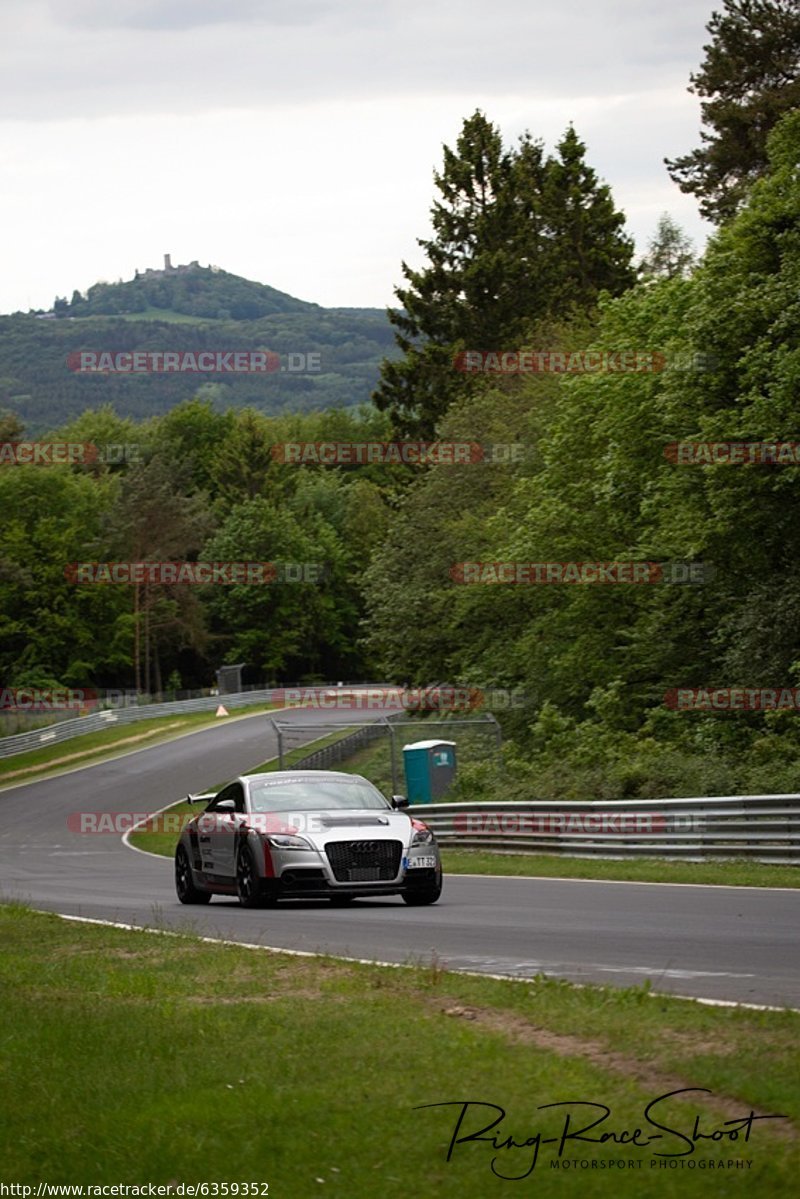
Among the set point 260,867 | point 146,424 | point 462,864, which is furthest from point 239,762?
point 146,424

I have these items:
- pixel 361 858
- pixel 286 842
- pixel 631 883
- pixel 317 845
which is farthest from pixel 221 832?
pixel 631 883

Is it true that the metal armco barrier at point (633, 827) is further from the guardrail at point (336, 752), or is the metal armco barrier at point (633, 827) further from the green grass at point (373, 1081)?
the guardrail at point (336, 752)

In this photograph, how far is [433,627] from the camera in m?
55.8

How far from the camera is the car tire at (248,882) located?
1752 centimetres

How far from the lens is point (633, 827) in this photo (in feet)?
82.0

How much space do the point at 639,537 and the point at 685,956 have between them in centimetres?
3016

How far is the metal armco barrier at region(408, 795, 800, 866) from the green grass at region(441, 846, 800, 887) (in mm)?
229

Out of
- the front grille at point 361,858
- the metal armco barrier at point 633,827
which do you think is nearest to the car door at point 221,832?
the front grille at point 361,858

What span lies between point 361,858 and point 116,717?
7240 centimetres

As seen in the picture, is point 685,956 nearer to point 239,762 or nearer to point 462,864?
point 462,864

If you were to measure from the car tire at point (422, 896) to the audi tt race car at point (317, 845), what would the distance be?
10mm

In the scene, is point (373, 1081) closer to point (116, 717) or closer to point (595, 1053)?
point (595, 1053)

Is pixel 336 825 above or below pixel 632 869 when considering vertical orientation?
above

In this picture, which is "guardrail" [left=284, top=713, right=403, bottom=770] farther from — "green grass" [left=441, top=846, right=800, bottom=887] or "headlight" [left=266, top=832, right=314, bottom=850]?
"headlight" [left=266, top=832, right=314, bottom=850]
